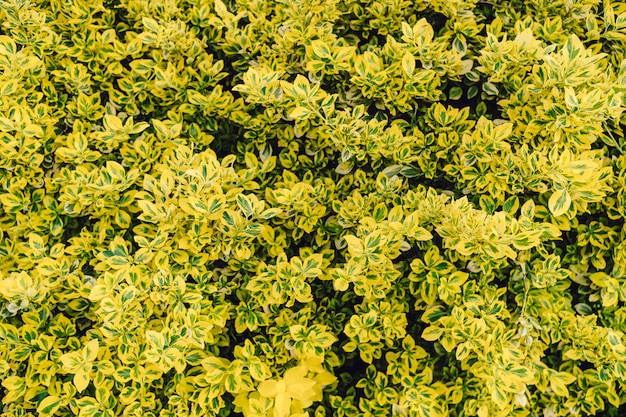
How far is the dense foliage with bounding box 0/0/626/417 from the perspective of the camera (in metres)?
1.83

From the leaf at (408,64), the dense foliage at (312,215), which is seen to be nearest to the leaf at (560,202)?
the dense foliage at (312,215)

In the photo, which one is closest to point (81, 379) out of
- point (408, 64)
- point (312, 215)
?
point (312, 215)

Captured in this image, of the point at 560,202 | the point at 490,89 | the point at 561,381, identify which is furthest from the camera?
the point at 490,89

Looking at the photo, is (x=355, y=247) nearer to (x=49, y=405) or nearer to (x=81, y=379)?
A: (x=81, y=379)

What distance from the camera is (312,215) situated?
2020mm

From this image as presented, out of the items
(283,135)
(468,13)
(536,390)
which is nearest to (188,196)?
(283,135)

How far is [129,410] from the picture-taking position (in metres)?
1.83

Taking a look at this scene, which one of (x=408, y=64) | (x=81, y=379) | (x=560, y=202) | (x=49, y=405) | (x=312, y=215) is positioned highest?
(x=408, y=64)

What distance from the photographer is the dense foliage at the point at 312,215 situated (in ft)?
5.99

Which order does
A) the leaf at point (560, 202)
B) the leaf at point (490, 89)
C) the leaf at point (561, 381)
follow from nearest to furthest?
the leaf at point (560, 202) < the leaf at point (561, 381) < the leaf at point (490, 89)

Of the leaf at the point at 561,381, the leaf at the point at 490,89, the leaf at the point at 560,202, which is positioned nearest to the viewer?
the leaf at the point at 560,202

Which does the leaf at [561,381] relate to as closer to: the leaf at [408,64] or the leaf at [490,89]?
the leaf at [490,89]

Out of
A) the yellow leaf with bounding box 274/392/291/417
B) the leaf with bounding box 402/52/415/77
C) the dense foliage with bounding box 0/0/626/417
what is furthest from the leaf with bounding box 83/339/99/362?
the leaf with bounding box 402/52/415/77

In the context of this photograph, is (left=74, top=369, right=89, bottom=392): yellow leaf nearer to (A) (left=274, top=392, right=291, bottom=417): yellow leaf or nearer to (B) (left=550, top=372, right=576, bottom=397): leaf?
(A) (left=274, top=392, right=291, bottom=417): yellow leaf
